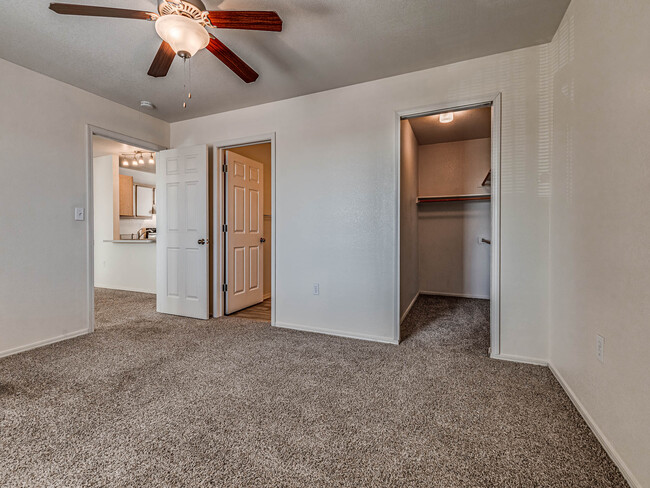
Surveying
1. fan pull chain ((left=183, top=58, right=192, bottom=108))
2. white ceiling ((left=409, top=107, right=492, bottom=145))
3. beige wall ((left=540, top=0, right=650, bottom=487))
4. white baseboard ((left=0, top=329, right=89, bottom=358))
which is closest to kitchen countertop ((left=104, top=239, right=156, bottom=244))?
white baseboard ((left=0, top=329, right=89, bottom=358))

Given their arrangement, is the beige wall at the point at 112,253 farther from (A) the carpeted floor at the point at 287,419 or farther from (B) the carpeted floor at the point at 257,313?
(A) the carpeted floor at the point at 287,419

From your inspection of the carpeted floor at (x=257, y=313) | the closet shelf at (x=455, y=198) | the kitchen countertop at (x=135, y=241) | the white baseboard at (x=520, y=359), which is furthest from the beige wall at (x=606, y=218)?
the kitchen countertop at (x=135, y=241)

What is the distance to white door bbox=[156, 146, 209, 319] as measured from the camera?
351 centimetres

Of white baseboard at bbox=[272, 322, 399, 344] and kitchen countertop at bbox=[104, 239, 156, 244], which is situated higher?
kitchen countertop at bbox=[104, 239, 156, 244]

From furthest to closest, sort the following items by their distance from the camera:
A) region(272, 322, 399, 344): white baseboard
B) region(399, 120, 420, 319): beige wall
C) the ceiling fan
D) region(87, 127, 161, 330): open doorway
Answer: region(87, 127, 161, 330): open doorway < region(399, 120, 420, 319): beige wall < region(272, 322, 399, 344): white baseboard < the ceiling fan

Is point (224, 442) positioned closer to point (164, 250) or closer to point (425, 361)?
point (425, 361)

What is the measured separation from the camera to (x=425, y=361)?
2328 mm

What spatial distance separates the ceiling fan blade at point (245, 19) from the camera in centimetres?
151

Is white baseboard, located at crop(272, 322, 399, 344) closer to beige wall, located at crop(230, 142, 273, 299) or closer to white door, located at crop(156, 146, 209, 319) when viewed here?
white door, located at crop(156, 146, 209, 319)

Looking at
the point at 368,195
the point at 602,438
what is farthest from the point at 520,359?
the point at 368,195

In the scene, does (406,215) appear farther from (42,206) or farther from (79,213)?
(42,206)

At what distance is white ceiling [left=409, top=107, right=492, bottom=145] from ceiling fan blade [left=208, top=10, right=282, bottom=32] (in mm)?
2420

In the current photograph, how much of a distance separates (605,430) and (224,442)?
1784 millimetres

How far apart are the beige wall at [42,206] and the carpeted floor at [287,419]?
36 centimetres
